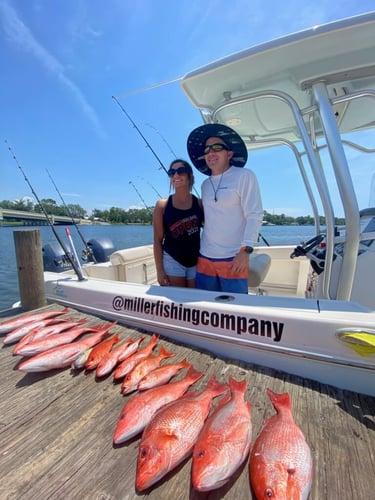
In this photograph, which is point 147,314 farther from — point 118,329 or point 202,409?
point 202,409

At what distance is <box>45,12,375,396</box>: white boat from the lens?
1.52 m

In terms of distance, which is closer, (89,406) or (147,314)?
(89,406)

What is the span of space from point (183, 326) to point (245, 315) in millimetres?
545

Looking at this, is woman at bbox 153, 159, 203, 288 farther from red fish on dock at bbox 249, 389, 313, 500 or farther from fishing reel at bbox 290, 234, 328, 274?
red fish on dock at bbox 249, 389, 313, 500

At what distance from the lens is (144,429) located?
4.03ft

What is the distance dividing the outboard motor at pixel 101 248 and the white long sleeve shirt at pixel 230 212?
404cm

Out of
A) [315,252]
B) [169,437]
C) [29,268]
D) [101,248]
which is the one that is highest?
[315,252]

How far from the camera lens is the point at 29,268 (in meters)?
2.86

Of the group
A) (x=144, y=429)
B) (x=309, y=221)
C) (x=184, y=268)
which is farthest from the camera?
(x=309, y=221)

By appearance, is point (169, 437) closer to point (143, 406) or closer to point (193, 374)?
point (143, 406)

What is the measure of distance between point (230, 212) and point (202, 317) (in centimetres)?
93

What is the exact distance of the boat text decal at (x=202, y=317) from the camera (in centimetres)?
167

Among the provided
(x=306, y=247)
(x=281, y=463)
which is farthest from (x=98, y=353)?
→ (x=306, y=247)

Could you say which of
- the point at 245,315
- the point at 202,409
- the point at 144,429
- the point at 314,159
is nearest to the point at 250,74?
the point at 314,159
